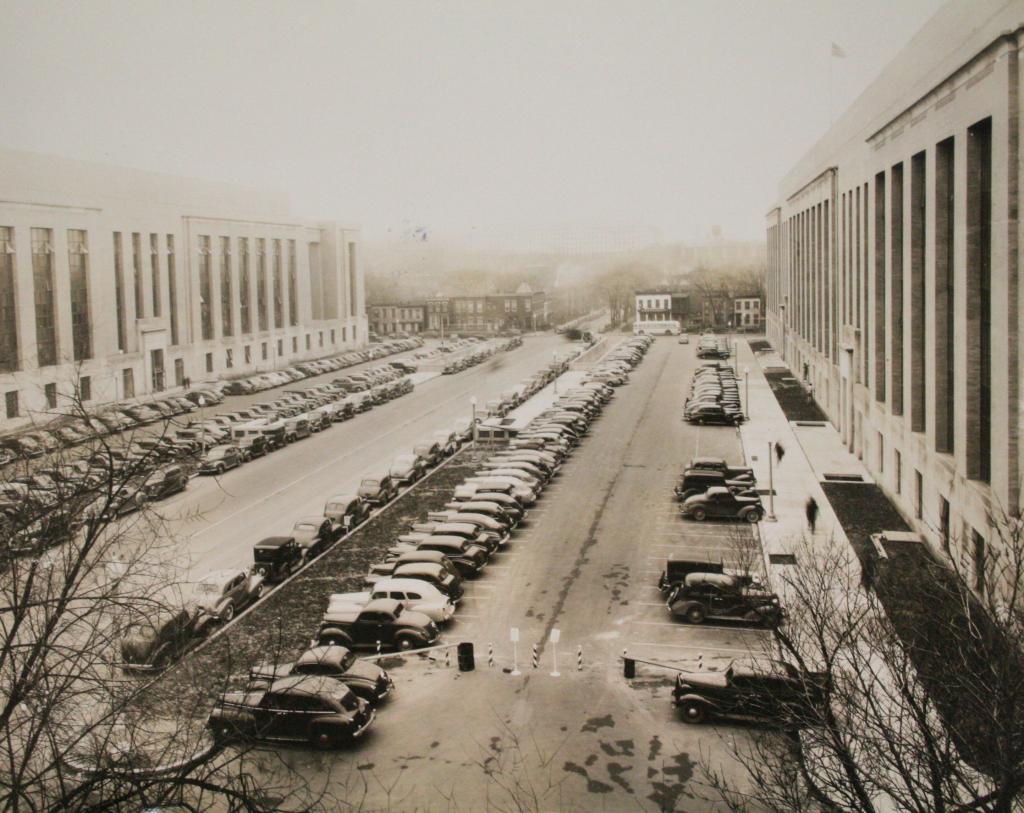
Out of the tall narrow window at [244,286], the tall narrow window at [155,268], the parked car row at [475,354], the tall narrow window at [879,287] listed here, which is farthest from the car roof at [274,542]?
the tall narrow window at [244,286]

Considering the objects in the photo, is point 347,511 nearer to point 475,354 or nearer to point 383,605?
point 383,605

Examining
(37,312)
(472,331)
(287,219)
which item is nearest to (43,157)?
(37,312)

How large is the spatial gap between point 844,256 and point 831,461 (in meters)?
9.41

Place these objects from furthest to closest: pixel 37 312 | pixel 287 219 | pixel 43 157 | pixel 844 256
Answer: pixel 287 219, pixel 43 157, pixel 37 312, pixel 844 256

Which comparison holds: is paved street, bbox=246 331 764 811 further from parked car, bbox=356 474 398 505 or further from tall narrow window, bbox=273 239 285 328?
tall narrow window, bbox=273 239 285 328

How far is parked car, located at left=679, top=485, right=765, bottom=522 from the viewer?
27391 mm

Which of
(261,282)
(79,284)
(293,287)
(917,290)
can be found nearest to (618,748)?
(917,290)

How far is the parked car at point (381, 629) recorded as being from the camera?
19047 millimetres

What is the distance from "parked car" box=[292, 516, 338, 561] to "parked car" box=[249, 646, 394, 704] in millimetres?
8002

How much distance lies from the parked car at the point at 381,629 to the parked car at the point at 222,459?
17102 mm

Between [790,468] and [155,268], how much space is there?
125 ft

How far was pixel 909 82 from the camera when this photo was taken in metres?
25.6

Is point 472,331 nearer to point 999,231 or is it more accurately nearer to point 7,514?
point 999,231

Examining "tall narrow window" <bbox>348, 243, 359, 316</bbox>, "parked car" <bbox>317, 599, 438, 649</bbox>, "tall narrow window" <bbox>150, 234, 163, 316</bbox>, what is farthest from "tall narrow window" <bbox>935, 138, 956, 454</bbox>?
"tall narrow window" <bbox>348, 243, 359, 316</bbox>
